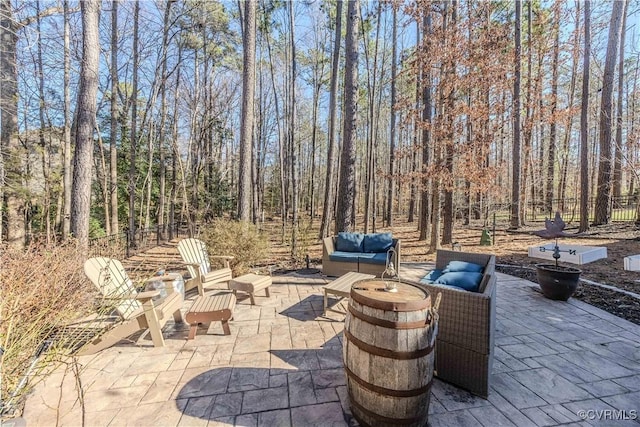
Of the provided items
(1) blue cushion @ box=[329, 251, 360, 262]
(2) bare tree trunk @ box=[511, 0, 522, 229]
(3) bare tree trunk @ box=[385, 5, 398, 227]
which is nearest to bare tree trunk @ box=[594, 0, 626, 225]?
(2) bare tree trunk @ box=[511, 0, 522, 229]

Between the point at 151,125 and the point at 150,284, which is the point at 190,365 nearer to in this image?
the point at 150,284

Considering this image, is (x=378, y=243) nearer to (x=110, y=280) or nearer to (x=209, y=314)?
(x=209, y=314)

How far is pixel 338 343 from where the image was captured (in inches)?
110

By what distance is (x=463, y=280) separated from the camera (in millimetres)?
2889

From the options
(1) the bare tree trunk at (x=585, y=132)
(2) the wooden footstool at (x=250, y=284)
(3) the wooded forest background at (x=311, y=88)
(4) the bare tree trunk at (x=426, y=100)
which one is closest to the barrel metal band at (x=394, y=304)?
(2) the wooden footstool at (x=250, y=284)

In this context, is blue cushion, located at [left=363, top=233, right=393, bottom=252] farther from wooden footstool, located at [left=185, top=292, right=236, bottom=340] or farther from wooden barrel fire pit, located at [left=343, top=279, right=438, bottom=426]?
wooden barrel fire pit, located at [left=343, top=279, right=438, bottom=426]

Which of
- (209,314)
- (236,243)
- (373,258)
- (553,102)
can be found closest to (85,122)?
(236,243)

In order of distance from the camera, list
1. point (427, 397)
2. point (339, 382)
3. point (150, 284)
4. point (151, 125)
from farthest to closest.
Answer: point (151, 125) < point (150, 284) < point (339, 382) < point (427, 397)

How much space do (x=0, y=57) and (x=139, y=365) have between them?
7740mm

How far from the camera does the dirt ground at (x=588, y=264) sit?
3863mm

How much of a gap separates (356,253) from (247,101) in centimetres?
396

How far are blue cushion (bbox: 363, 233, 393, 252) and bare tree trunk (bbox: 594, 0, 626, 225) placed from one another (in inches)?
281

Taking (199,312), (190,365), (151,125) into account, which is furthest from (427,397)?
(151,125)

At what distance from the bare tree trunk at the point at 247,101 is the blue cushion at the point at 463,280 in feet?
13.3
